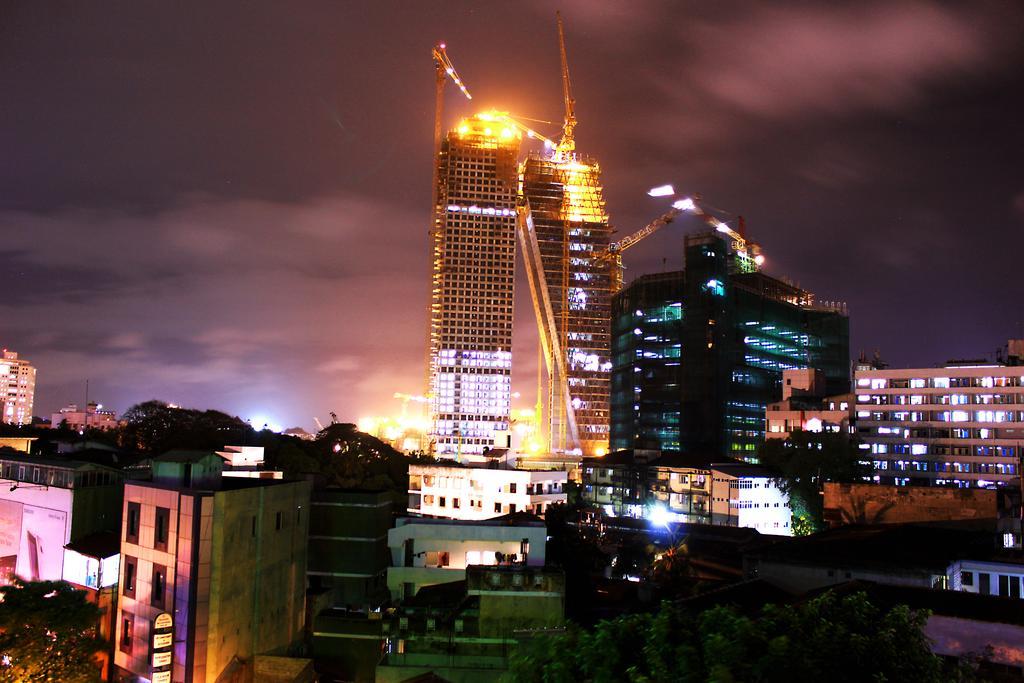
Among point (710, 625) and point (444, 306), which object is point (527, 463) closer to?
point (444, 306)

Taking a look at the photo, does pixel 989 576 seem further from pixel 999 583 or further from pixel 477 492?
pixel 477 492

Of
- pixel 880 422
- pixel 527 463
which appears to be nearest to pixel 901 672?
pixel 880 422

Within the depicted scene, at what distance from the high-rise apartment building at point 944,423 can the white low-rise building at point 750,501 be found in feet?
53.1

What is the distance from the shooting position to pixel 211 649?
29609 millimetres

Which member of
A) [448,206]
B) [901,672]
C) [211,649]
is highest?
[448,206]

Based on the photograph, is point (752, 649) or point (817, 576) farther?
point (817, 576)

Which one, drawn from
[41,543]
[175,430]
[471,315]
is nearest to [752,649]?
[41,543]

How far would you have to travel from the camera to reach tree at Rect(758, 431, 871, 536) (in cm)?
6688

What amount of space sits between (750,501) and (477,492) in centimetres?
2447

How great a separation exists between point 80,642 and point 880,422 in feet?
253

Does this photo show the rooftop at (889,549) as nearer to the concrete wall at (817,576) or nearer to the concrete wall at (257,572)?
the concrete wall at (817,576)

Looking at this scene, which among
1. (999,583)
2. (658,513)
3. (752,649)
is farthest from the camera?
(658,513)

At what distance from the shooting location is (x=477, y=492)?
212 ft

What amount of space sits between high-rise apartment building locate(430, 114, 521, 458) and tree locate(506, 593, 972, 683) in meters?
143
